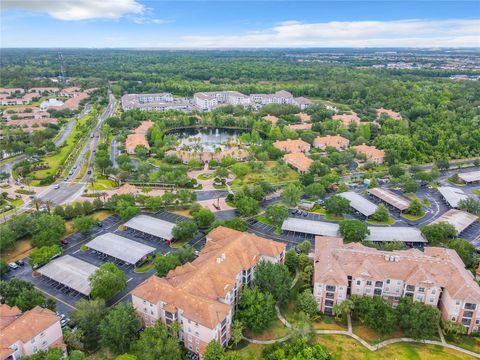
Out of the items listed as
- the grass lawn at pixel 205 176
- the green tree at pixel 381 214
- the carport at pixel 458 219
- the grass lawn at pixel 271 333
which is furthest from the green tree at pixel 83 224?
the carport at pixel 458 219

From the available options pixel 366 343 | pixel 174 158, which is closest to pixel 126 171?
pixel 174 158

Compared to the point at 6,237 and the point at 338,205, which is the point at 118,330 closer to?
the point at 6,237

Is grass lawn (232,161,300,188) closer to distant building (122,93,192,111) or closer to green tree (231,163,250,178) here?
green tree (231,163,250,178)

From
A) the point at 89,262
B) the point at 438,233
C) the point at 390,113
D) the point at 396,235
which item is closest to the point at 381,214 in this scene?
the point at 396,235

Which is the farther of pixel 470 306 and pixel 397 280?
pixel 397 280

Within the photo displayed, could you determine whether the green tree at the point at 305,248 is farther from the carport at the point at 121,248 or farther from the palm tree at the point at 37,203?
the palm tree at the point at 37,203
